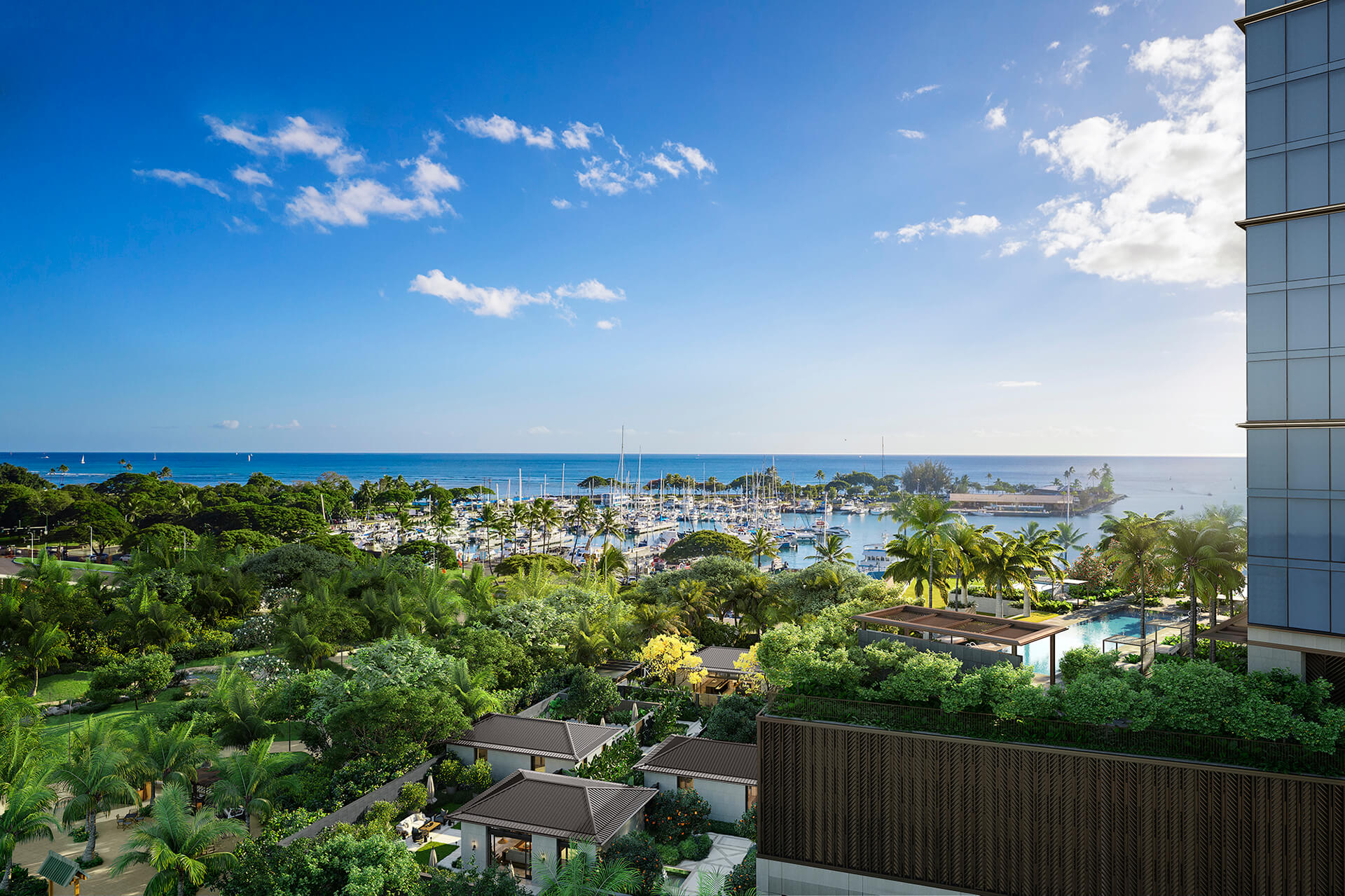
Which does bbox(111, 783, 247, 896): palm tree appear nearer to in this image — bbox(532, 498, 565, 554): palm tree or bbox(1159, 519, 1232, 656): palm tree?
bbox(1159, 519, 1232, 656): palm tree

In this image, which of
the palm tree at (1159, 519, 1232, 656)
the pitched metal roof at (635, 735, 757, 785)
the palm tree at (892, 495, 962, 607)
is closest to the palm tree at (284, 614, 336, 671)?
the pitched metal roof at (635, 735, 757, 785)

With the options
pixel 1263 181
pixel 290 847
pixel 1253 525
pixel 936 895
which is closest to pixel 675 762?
pixel 936 895

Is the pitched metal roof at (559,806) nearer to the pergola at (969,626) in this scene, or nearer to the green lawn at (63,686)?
the pergola at (969,626)

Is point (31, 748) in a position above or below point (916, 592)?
below

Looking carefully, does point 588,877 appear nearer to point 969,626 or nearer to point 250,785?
point 250,785

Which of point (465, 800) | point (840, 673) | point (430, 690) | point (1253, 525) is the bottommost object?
point (465, 800)

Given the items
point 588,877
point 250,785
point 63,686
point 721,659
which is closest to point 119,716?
point 63,686

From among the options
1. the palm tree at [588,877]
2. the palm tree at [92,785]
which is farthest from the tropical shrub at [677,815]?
the palm tree at [92,785]

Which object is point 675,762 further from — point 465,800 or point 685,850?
point 465,800
